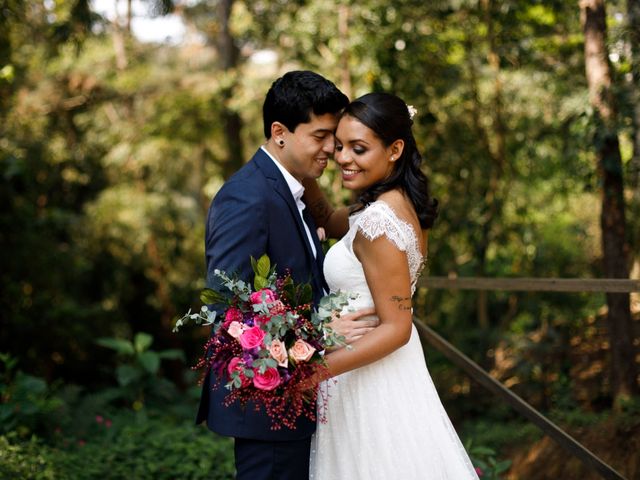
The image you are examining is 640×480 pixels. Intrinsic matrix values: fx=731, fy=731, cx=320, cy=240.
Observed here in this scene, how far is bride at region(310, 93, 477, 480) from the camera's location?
2625mm

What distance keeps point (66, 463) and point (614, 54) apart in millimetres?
4159

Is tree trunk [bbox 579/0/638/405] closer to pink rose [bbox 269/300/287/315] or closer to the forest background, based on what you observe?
the forest background

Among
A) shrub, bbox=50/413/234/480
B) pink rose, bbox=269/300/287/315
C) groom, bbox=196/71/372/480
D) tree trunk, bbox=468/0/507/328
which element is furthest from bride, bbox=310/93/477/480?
tree trunk, bbox=468/0/507/328

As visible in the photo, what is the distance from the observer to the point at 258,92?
27.2 ft

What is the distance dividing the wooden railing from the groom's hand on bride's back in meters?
1.36

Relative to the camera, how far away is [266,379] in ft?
7.22

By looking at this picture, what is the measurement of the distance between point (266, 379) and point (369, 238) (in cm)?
67

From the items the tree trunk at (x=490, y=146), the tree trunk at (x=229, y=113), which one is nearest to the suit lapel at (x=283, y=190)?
the tree trunk at (x=490, y=146)

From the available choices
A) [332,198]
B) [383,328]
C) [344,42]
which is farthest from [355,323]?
[344,42]

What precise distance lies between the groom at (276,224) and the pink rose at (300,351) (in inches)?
14.4

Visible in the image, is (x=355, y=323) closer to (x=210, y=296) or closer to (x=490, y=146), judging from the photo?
(x=210, y=296)

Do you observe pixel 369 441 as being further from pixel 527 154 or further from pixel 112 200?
pixel 112 200

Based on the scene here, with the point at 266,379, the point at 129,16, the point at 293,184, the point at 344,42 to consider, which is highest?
the point at 129,16

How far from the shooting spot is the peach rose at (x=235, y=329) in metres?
2.22
